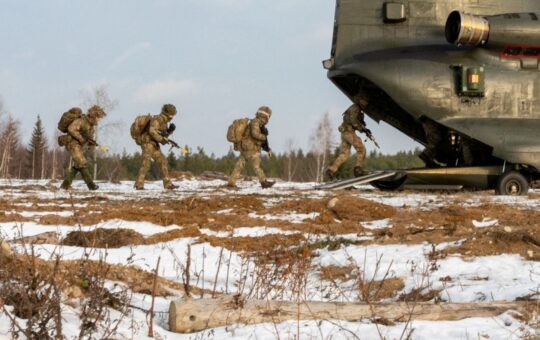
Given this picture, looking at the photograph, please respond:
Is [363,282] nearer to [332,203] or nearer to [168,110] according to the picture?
[332,203]

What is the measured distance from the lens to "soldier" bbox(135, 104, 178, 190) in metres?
18.3

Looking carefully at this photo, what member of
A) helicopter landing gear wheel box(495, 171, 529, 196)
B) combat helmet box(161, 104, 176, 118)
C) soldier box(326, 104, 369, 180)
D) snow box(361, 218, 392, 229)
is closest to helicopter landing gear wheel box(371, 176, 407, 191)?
soldier box(326, 104, 369, 180)

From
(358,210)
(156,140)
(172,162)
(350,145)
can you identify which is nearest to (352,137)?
(350,145)

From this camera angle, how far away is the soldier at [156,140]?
1827cm

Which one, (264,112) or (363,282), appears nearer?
(363,282)

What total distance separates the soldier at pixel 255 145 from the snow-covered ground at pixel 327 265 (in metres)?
3.47

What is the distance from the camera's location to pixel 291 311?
526 centimetres

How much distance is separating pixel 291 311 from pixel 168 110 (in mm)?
13890

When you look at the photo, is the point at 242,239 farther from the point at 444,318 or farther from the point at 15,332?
the point at 15,332

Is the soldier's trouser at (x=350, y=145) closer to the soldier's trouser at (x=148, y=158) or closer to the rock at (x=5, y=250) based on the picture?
the soldier's trouser at (x=148, y=158)

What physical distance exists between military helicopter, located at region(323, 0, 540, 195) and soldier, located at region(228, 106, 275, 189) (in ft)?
9.03

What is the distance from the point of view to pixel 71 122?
59.0 ft

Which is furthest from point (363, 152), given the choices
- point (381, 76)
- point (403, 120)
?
point (381, 76)

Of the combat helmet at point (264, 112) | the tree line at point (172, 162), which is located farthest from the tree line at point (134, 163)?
the combat helmet at point (264, 112)
